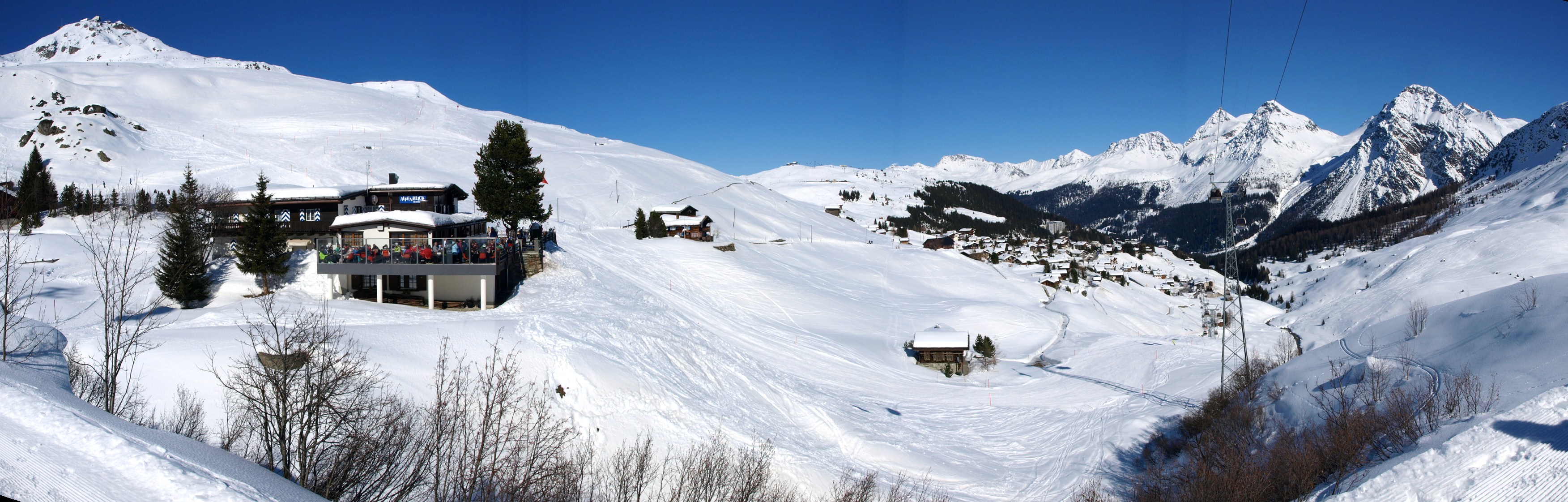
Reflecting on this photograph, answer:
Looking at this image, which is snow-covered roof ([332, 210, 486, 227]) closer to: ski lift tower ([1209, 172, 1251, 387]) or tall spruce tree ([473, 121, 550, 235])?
tall spruce tree ([473, 121, 550, 235])

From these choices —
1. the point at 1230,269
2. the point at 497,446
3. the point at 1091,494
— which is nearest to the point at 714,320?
the point at 1091,494

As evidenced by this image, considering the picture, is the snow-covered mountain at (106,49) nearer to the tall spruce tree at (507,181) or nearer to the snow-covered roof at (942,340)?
the tall spruce tree at (507,181)

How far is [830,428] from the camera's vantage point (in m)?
25.2

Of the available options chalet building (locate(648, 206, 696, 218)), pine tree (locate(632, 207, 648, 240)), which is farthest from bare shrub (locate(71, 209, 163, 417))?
chalet building (locate(648, 206, 696, 218))

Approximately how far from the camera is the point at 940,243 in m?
99.6

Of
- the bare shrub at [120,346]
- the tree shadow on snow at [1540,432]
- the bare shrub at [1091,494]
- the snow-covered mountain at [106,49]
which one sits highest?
the snow-covered mountain at [106,49]

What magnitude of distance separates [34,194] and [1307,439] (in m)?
59.6

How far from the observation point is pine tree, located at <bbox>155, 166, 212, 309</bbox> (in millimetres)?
25062

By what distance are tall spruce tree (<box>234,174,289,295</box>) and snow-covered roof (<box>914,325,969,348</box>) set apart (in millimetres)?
30190

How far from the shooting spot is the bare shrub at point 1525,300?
2473 cm

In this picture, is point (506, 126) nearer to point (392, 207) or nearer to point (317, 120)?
point (392, 207)

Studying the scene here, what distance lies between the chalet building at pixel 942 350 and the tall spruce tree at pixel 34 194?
4344 centimetres

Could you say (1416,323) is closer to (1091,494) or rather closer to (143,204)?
(1091,494)

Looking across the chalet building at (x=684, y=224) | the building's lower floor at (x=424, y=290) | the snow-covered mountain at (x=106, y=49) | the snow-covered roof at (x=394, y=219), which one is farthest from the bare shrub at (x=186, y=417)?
the snow-covered mountain at (x=106, y=49)
